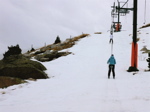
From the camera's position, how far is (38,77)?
11359mm

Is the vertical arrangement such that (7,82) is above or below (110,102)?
above

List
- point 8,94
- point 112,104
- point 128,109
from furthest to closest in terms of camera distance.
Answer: point 8,94 < point 112,104 < point 128,109

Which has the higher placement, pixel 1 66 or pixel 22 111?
pixel 1 66

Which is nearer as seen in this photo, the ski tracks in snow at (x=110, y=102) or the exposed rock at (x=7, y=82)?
the ski tracks in snow at (x=110, y=102)

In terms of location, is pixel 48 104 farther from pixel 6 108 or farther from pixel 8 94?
pixel 8 94

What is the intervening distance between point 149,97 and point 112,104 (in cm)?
165

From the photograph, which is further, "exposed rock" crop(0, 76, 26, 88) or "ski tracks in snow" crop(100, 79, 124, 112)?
"exposed rock" crop(0, 76, 26, 88)

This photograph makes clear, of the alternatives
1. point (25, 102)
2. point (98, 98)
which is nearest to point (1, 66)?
point (25, 102)

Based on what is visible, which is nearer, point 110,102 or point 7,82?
point 110,102

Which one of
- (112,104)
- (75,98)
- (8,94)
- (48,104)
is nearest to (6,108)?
(48,104)

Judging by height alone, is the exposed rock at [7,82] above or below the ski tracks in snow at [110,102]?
above

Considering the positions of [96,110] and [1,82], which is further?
[1,82]

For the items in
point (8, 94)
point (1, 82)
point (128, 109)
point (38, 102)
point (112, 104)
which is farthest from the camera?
point (1, 82)

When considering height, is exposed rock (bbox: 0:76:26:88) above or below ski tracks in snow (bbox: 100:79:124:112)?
above
